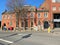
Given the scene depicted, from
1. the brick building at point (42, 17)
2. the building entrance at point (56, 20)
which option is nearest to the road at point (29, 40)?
the brick building at point (42, 17)

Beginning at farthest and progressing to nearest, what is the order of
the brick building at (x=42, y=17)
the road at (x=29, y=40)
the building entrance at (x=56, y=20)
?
the building entrance at (x=56, y=20), the brick building at (x=42, y=17), the road at (x=29, y=40)

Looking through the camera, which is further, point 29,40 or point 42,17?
point 42,17

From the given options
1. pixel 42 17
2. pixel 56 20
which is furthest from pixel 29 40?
pixel 42 17

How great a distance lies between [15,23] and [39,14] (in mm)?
10593

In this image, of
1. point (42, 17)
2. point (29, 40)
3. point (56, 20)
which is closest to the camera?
point (29, 40)

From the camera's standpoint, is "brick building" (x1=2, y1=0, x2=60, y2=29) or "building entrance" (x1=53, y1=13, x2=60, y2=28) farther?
"building entrance" (x1=53, y1=13, x2=60, y2=28)

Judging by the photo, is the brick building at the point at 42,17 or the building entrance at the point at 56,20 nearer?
the brick building at the point at 42,17

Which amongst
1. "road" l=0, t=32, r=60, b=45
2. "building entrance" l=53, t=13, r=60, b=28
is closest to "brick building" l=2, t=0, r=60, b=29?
"building entrance" l=53, t=13, r=60, b=28

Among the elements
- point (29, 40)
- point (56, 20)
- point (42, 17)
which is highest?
point (42, 17)

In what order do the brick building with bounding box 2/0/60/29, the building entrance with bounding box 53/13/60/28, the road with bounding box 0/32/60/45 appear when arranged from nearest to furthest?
the road with bounding box 0/32/60/45, the brick building with bounding box 2/0/60/29, the building entrance with bounding box 53/13/60/28

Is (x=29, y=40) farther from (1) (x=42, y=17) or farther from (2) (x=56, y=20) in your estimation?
(1) (x=42, y=17)

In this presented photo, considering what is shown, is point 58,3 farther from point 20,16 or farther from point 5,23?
point 5,23

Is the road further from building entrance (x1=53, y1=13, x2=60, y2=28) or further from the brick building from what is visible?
building entrance (x1=53, y1=13, x2=60, y2=28)

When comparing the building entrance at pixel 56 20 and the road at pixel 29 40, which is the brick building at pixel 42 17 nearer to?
the building entrance at pixel 56 20
